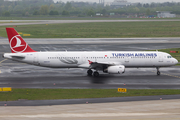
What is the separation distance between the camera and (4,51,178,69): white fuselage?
45.1m

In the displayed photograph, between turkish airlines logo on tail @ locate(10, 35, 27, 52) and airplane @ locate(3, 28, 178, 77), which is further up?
turkish airlines logo on tail @ locate(10, 35, 27, 52)

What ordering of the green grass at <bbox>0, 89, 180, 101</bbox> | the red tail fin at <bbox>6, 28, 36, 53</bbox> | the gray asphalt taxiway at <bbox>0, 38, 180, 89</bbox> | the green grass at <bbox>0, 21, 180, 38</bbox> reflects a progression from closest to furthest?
the green grass at <bbox>0, 89, 180, 101</bbox>
the gray asphalt taxiway at <bbox>0, 38, 180, 89</bbox>
the red tail fin at <bbox>6, 28, 36, 53</bbox>
the green grass at <bbox>0, 21, 180, 38</bbox>

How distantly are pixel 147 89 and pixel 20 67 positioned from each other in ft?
87.3

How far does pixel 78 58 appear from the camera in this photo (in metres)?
45.6

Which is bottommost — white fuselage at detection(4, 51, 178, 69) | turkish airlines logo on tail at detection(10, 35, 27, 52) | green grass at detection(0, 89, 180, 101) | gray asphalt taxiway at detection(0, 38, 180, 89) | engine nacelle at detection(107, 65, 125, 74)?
gray asphalt taxiway at detection(0, 38, 180, 89)

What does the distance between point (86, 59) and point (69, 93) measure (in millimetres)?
Answer: 13263

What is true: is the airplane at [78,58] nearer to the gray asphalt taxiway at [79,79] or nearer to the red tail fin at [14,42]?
the red tail fin at [14,42]

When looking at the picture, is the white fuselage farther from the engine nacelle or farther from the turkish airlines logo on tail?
the engine nacelle

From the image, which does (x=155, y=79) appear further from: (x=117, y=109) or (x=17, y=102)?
(x=17, y=102)

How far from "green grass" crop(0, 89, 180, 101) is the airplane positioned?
34.3 ft

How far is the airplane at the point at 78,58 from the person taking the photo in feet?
148

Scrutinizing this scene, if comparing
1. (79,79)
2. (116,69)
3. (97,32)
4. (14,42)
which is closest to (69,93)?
(79,79)

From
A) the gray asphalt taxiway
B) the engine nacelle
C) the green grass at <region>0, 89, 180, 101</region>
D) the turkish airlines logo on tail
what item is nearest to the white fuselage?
the turkish airlines logo on tail

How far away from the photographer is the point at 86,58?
4588 cm
